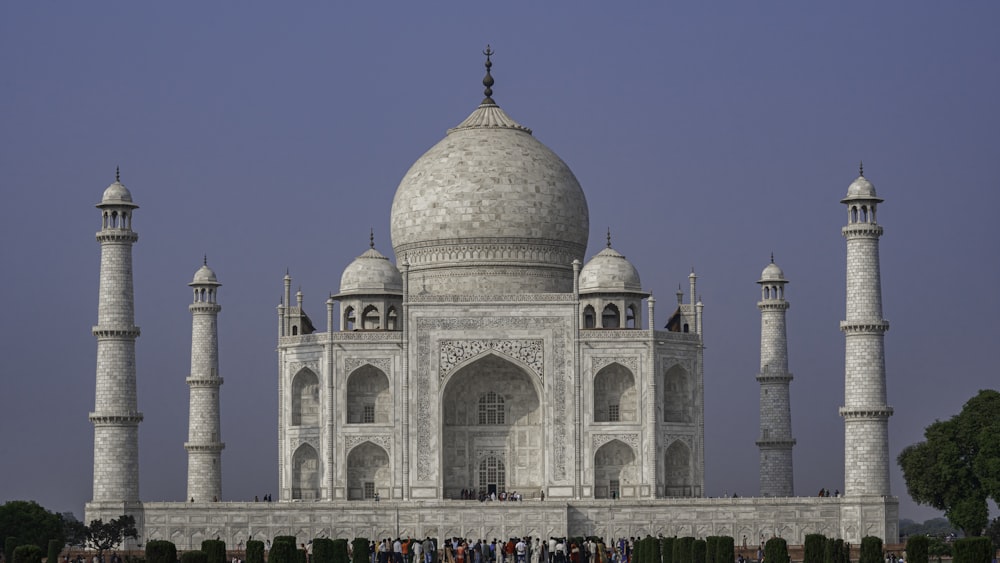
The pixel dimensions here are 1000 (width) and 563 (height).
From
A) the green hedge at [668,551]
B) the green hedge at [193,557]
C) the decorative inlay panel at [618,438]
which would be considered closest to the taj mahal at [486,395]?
the decorative inlay panel at [618,438]

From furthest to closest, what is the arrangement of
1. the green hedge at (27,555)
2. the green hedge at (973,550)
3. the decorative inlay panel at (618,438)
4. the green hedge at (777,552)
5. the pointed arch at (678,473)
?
the pointed arch at (678,473)
the decorative inlay panel at (618,438)
the green hedge at (777,552)
the green hedge at (27,555)
the green hedge at (973,550)

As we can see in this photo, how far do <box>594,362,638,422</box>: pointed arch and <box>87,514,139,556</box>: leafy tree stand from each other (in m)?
10.3

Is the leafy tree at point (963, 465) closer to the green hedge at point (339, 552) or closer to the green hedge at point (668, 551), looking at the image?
the green hedge at point (668, 551)

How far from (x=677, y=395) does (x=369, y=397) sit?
22.4 feet

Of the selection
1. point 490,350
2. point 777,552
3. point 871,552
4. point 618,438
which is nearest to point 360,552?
point 777,552

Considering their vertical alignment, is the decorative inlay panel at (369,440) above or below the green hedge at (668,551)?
above

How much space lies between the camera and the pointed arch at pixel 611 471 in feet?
136

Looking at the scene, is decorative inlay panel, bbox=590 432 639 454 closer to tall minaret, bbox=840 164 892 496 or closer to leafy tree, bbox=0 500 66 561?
tall minaret, bbox=840 164 892 496

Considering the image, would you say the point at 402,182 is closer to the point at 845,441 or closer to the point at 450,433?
the point at 450,433

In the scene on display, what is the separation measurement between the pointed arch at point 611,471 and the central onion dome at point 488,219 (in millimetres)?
4441

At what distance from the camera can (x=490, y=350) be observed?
41.5 metres

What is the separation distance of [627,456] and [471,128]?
30.2 feet

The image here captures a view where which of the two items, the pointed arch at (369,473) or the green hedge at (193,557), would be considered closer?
the green hedge at (193,557)

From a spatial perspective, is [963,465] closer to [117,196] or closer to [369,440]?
[369,440]
